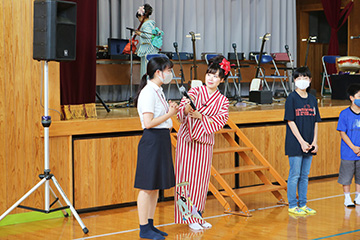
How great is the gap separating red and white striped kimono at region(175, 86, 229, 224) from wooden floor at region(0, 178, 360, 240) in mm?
284

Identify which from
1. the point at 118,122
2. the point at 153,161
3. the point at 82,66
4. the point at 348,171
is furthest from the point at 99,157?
the point at 348,171

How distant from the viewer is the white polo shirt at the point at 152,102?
4.13 meters

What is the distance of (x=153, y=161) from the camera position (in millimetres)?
4219

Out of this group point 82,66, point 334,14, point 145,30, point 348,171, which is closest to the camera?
point 348,171

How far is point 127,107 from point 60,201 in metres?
2.59

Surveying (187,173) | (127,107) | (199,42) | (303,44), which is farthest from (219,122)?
(303,44)

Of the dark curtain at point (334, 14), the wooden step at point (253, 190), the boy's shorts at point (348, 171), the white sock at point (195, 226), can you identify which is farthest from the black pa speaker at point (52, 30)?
the dark curtain at point (334, 14)

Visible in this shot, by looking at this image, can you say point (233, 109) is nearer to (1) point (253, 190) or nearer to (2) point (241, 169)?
(2) point (241, 169)

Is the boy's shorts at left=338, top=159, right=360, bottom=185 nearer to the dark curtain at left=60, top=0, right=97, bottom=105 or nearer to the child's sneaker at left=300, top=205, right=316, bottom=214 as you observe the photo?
the child's sneaker at left=300, top=205, right=316, bottom=214

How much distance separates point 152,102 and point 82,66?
79.8 inches

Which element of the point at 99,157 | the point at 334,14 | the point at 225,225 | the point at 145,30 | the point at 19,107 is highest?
the point at 334,14

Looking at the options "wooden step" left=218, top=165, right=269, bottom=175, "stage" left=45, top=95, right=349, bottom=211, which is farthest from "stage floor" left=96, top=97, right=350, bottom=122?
"wooden step" left=218, top=165, right=269, bottom=175

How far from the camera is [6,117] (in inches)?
193

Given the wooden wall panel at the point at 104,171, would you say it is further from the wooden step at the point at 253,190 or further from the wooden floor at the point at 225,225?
the wooden step at the point at 253,190
